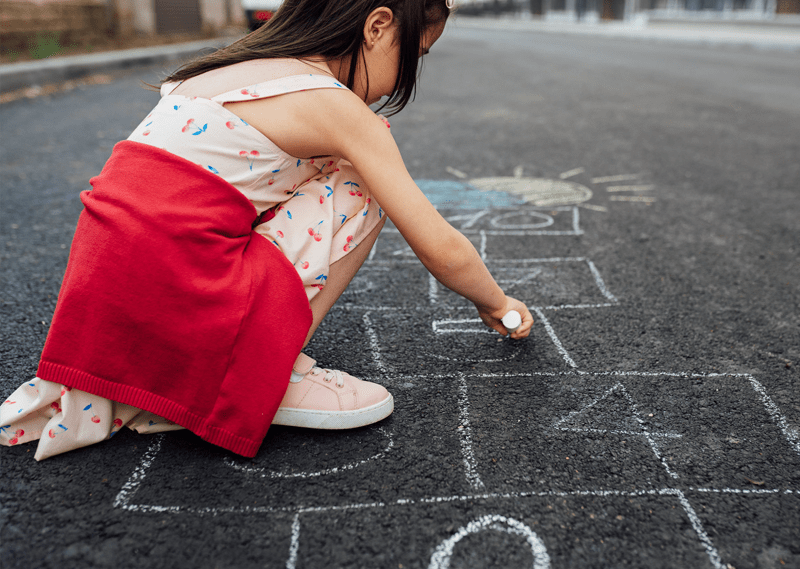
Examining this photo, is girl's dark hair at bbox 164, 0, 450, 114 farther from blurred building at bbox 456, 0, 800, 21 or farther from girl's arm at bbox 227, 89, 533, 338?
blurred building at bbox 456, 0, 800, 21

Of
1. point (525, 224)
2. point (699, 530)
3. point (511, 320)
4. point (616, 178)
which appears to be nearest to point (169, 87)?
point (511, 320)

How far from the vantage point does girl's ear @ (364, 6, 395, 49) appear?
138 cm

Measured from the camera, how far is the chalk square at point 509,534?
119cm

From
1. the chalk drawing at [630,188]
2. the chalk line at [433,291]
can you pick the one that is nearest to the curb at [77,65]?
the chalk drawing at [630,188]

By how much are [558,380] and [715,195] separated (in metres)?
2.09

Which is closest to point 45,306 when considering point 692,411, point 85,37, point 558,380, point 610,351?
point 558,380

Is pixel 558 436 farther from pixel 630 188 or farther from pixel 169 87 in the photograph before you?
pixel 630 188

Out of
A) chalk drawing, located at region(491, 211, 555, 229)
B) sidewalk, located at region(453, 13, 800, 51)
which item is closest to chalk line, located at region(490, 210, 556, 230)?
chalk drawing, located at region(491, 211, 555, 229)

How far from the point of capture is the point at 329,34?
55.7 inches

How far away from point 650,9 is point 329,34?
28.6 metres

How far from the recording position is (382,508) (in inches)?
51.3

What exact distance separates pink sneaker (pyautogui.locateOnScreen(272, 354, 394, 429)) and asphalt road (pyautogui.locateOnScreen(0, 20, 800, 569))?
0.04 meters

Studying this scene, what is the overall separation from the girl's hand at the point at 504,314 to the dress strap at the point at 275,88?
693 millimetres

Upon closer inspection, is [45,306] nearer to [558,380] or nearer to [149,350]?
[149,350]
